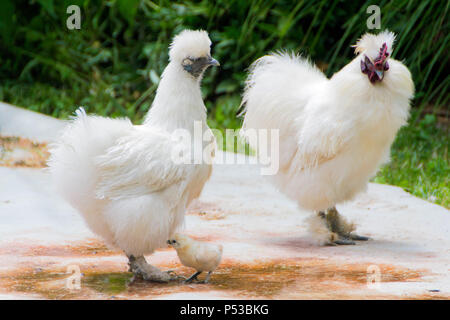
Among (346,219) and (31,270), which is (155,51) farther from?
(31,270)

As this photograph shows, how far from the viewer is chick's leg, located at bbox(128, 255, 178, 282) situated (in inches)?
161

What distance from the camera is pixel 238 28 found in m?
9.73

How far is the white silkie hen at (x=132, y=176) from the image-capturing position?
3920 millimetres

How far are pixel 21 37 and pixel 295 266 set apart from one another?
7.86 metres

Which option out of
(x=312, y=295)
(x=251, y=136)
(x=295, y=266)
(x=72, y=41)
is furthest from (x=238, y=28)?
(x=312, y=295)

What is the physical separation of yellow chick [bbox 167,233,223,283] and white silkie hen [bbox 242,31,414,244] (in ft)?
4.36

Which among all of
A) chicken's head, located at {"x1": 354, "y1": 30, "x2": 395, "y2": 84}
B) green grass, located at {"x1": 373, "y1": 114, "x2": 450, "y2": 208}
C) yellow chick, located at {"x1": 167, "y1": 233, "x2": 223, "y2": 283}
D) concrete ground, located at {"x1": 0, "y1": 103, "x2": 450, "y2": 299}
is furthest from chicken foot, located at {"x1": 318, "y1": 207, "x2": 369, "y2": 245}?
yellow chick, located at {"x1": 167, "y1": 233, "x2": 223, "y2": 283}

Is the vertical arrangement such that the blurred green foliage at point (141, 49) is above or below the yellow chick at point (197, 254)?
above

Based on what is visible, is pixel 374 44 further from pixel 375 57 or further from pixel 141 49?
pixel 141 49

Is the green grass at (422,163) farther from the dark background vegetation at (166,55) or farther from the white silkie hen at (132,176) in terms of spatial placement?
the white silkie hen at (132,176)

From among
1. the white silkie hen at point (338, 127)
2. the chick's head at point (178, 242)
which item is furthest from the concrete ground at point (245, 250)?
the white silkie hen at point (338, 127)

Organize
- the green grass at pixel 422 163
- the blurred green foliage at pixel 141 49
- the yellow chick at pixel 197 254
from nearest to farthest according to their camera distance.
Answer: the yellow chick at pixel 197 254
the green grass at pixel 422 163
the blurred green foliage at pixel 141 49

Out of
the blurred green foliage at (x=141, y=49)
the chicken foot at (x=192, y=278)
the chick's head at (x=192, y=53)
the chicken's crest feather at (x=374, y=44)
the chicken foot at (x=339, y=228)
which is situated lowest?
the chicken foot at (x=192, y=278)

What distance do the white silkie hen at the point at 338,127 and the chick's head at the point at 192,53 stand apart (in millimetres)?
1227
